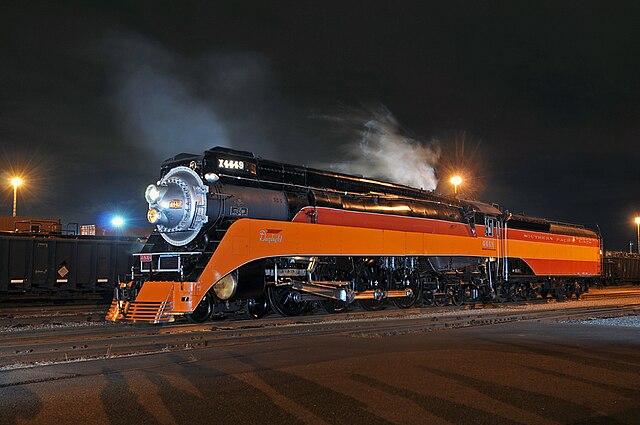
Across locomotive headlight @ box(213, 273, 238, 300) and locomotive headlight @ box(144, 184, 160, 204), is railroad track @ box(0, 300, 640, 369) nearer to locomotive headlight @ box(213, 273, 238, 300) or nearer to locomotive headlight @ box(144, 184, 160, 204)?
locomotive headlight @ box(213, 273, 238, 300)

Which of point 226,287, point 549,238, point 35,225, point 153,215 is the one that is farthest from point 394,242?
point 35,225

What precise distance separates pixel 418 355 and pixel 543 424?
135 inches

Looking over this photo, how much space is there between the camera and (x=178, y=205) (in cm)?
1286

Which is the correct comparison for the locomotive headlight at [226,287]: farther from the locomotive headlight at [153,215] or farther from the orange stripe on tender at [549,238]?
the orange stripe on tender at [549,238]

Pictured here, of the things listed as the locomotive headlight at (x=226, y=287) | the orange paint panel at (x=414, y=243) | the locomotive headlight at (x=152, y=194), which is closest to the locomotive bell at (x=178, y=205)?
the locomotive headlight at (x=152, y=194)

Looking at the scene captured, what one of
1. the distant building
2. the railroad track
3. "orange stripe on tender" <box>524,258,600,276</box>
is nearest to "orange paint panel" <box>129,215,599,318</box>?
the railroad track

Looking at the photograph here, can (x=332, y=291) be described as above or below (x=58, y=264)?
below

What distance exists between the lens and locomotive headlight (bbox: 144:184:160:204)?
1333 cm

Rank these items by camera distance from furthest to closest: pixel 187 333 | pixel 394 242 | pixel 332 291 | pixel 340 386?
pixel 394 242, pixel 332 291, pixel 187 333, pixel 340 386

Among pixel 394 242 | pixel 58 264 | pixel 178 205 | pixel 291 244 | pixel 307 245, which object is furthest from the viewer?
pixel 58 264

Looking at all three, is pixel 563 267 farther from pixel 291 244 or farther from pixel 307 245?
pixel 291 244

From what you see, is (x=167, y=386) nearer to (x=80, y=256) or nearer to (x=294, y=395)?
(x=294, y=395)

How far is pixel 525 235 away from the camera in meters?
23.7

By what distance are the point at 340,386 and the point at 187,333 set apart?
5.33 meters
